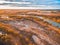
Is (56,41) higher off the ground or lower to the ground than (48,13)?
lower

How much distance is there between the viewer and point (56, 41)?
5.56 feet

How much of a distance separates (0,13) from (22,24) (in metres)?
0.33

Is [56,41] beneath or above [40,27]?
beneath

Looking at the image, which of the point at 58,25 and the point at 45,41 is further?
the point at 58,25

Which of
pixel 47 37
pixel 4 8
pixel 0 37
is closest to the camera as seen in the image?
pixel 0 37

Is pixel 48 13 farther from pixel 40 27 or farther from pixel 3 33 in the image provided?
pixel 3 33

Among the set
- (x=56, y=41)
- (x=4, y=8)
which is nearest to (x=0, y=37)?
(x=4, y=8)

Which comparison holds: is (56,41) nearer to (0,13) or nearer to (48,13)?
(48,13)

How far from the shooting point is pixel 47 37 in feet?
5.53

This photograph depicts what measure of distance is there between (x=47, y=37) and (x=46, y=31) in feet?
0.27

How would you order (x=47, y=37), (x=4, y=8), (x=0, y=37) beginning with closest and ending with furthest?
(x=0, y=37), (x=47, y=37), (x=4, y=8)

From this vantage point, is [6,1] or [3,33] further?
[6,1]

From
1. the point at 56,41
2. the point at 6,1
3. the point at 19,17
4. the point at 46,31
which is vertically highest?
the point at 6,1

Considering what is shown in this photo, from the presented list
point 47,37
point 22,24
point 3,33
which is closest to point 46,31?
point 47,37
